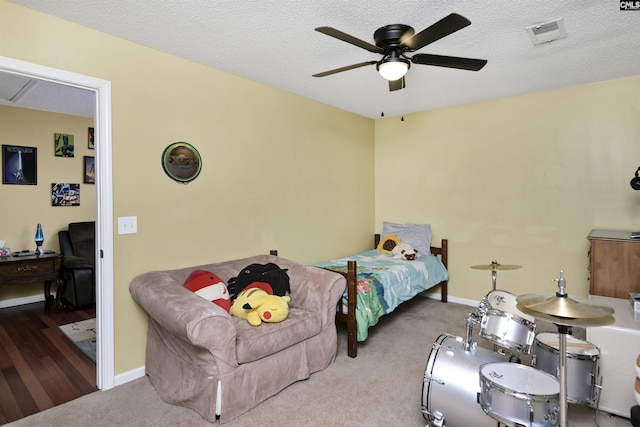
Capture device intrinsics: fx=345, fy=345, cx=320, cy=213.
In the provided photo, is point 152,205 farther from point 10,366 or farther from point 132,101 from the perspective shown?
point 10,366

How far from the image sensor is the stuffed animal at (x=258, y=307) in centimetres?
249

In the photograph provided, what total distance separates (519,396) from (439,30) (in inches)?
72.2

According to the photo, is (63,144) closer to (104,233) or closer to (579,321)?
(104,233)

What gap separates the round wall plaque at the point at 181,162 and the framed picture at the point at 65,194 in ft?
10.1

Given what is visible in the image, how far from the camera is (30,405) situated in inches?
92.3

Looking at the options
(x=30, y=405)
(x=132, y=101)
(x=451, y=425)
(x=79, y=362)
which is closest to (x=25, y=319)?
(x=79, y=362)

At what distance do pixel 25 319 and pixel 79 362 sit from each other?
A: 166cm

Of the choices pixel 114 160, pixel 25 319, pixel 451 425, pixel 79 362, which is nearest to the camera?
pixel 451 425

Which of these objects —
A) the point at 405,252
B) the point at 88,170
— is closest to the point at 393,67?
the point at 405,252

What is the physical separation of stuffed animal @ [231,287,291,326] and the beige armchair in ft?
0.17

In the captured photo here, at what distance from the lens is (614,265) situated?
282cm

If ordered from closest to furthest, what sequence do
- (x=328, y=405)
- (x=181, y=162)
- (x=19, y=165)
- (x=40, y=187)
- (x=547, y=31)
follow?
1. (x=328, y=405)
2. (x=547, y=31)
3. (x=181, y=162)
4. (x=19, y=165)
5. (x=40, y=187)

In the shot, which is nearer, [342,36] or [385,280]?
[342,36]

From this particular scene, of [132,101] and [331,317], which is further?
[331,317]
